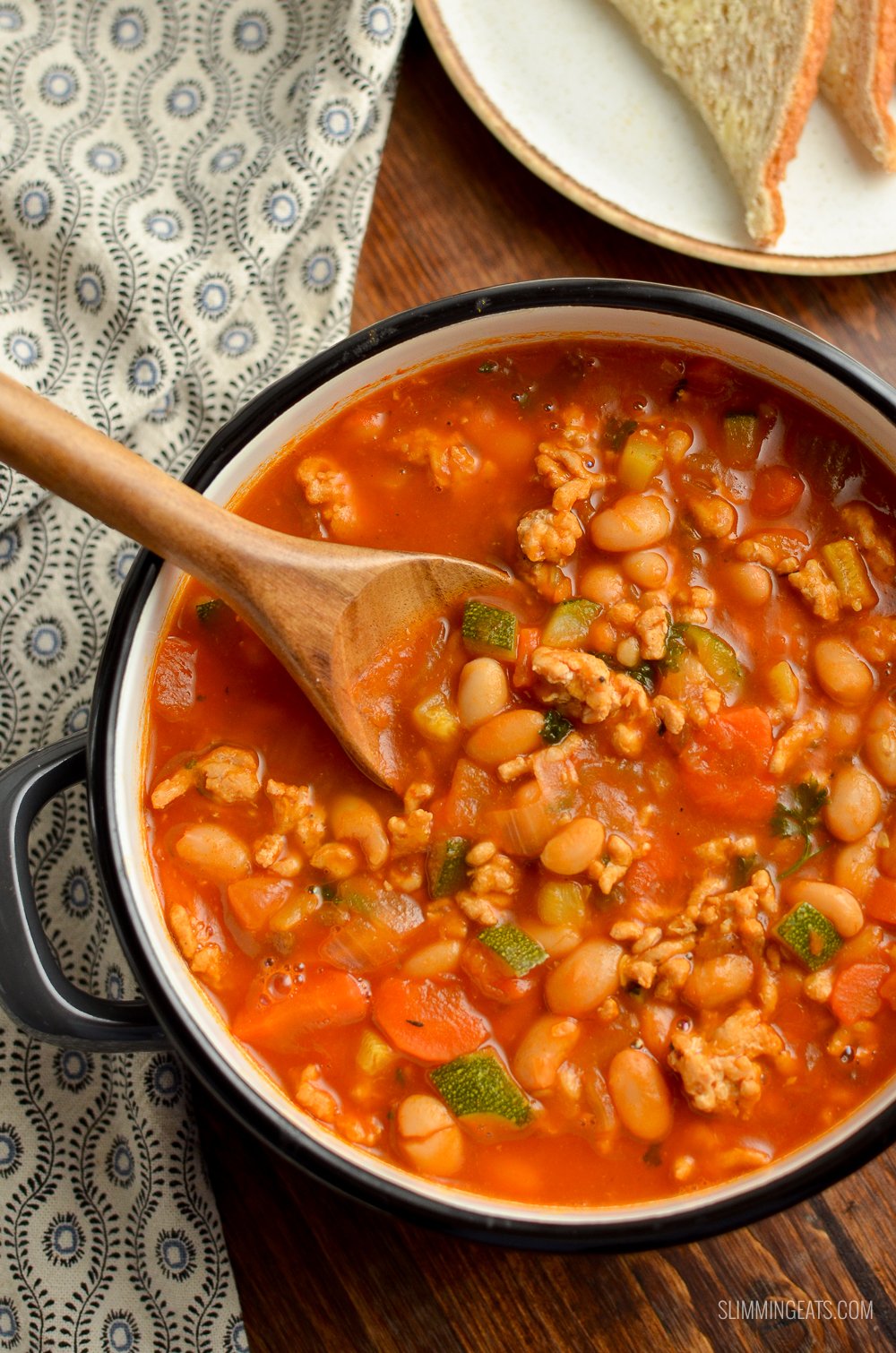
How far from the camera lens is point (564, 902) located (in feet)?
8.57

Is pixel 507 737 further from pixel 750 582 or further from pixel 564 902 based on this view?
pixel 750 582

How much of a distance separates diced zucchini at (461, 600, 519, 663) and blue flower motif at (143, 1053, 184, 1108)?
1.35 m

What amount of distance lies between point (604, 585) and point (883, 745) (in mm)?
723

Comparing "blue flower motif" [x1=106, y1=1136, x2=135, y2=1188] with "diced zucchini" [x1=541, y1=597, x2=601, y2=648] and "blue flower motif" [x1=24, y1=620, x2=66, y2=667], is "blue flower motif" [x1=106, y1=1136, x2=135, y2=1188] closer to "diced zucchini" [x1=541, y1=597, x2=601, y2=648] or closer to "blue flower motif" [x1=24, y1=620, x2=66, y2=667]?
"blue flower motif" [x1=24, y1=620, x2=66, y2=667]

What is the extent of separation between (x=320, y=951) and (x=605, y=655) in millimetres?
937

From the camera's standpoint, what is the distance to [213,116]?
3.16 metres

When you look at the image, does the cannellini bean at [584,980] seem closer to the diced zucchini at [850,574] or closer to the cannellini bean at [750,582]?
the cannellini bean at [750,582]

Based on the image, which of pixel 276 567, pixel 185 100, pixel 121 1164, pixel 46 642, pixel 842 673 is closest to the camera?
pixel 276 567

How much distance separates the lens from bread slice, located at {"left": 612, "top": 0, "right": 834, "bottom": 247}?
2986 mm

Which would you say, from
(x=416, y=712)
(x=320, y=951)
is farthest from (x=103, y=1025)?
(x=416, y=712)

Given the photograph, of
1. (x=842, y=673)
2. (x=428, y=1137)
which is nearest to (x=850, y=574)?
(x=842, y=673)

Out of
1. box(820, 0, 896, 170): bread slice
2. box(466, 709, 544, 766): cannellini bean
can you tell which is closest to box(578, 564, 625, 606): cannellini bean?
box(466, 709, 544, 766): cannellini bean

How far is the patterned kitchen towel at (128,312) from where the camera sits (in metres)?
2.93

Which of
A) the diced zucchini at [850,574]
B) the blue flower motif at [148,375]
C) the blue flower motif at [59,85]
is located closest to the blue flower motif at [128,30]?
the blue flower motif at [59,85]
